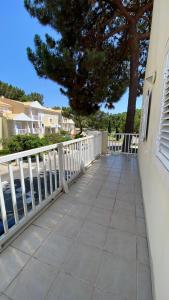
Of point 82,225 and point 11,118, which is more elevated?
point 11,118

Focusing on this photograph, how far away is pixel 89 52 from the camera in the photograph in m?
4.59

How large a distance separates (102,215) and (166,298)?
4.55 feet

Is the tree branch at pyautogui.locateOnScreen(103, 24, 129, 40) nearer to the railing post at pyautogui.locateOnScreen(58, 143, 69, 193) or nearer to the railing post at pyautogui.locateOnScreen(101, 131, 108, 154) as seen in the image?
the railing post at pyautogui.locateOnScreen(101, 131, 108, 154)

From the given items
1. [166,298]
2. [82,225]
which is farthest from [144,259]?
[82,225]

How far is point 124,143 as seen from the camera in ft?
23.6

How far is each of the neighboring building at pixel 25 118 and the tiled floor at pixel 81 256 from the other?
1450 cm

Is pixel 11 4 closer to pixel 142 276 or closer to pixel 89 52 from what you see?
pixel 89 52

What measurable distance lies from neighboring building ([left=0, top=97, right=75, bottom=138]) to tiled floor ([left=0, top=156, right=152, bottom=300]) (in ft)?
47.6

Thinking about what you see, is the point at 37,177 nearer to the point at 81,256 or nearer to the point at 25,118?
the point at 81,256

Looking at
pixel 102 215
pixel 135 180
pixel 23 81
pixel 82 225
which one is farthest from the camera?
pixel 23 81

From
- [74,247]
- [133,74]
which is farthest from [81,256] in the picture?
[133,74]

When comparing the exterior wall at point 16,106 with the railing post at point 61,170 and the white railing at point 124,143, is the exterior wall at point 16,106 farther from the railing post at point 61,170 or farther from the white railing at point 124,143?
the railing post at point 61,170

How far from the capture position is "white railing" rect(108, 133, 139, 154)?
A: 6.97 m

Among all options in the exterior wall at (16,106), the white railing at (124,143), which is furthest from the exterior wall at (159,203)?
the exterior wall at (16,106)
